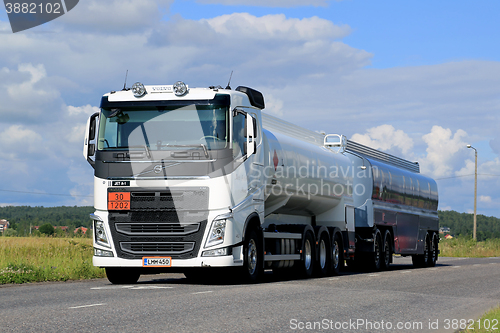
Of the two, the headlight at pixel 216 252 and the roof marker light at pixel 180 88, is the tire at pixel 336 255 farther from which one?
the roof marker light at pixel 180 88

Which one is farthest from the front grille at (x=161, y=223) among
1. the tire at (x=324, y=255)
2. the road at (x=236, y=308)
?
the tire at (x=324, y=255)

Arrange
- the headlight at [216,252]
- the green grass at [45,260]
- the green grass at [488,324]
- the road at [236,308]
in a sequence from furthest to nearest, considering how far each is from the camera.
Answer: the green grass at [45,260], the headlight at [216,252], the road at [236,308], the green grass at [488,324]

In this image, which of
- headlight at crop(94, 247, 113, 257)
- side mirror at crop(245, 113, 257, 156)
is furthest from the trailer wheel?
headlight at crop(94, 247, 113, 257)

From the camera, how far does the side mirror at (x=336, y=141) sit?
21.9 meters

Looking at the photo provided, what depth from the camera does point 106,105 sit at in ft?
47.6

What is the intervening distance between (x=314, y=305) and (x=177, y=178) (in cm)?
446

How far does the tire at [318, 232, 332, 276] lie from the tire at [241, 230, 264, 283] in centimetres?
378

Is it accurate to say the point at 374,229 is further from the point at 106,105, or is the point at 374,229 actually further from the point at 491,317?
the point at 491,317

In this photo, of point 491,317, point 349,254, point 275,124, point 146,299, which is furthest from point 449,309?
point 349,254

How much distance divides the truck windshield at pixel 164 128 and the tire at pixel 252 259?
2244mm

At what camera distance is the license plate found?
13.9 metres

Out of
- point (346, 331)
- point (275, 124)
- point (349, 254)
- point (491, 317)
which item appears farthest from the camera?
point (349, 254)

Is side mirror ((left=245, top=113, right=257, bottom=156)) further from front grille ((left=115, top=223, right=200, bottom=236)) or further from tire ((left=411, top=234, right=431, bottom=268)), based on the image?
tire ((left=411, top=234, right=431, bottom=268))

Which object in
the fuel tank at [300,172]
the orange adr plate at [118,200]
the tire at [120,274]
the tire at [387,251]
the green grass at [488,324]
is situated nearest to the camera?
the green grass at [488,324]
